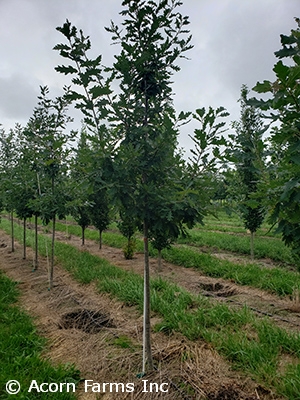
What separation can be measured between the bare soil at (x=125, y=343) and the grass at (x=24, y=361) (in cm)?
16

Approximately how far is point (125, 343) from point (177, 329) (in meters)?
0.74

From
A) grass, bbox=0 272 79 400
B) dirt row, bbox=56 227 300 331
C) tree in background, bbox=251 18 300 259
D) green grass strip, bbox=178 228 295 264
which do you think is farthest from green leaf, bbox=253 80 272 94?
green grass strip, bbox=178 228 295 264

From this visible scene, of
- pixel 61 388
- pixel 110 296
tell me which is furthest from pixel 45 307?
pixel 61 388

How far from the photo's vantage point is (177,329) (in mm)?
3918

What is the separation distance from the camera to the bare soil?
2.81 meters

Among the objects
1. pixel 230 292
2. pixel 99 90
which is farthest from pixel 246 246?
pixel 99 90

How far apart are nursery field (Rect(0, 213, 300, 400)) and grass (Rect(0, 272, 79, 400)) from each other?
0.02 meters

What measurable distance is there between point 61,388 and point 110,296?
2696mm

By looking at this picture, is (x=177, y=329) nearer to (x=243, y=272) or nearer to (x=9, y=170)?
(x=243, y=272)

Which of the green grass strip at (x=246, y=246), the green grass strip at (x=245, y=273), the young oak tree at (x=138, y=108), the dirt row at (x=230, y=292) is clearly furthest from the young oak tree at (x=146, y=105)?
the green grass strip at (x=246, y=246)

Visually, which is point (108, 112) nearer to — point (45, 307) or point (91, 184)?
point (91, 184)

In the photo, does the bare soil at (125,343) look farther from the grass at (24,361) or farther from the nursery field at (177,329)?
the grass at (24,361)

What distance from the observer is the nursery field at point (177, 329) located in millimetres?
2879

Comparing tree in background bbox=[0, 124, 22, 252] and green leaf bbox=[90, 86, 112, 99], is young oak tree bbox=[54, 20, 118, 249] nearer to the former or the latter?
green leaf bbox=[90, 86, 112, 99]
